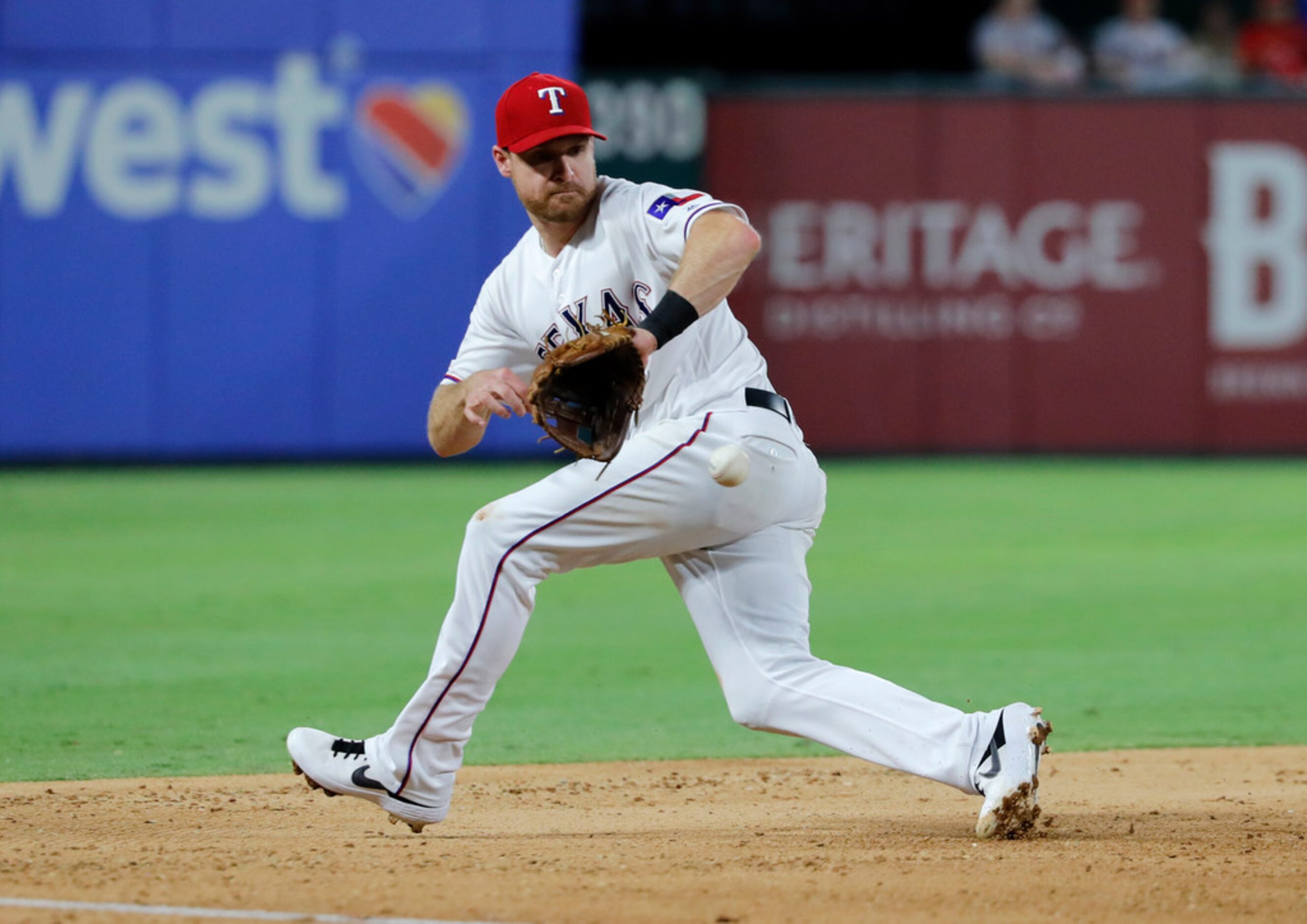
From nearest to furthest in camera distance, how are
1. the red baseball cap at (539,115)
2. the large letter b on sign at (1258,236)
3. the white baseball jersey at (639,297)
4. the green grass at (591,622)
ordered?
the red baseball cap at (539,115) < the white baseball jersey at (639,297) < the green grass at (591,622) < the large letter b on sign at (1258,236)

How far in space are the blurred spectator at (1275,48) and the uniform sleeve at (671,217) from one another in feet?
43.7

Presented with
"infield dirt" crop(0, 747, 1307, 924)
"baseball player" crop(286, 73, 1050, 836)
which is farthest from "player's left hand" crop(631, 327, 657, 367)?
"infield dirt" crop(0, 747, 1307, 924)

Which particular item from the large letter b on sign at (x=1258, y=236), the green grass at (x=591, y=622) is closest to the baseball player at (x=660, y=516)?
the green grass at (x=591, y=622)

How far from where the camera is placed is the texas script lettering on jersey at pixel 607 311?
4.49 metres

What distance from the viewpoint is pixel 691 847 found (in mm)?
4426

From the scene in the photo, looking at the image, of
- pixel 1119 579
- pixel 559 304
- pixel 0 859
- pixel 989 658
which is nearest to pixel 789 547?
pixel 559 304

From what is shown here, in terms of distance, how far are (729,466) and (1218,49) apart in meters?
14.2

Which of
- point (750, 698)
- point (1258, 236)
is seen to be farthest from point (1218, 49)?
point (750, 698)

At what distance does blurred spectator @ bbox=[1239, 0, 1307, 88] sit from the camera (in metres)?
16.6

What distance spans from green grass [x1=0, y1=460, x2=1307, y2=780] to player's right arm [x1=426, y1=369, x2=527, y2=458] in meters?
1.44

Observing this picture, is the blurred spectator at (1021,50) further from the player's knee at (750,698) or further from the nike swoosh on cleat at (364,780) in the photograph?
the nike swoosh on cleat at (364,780)

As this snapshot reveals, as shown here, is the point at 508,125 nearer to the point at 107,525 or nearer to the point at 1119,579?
the point at 1119,579

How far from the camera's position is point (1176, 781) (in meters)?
5.36

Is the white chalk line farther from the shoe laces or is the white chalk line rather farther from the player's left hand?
the player's left hand
